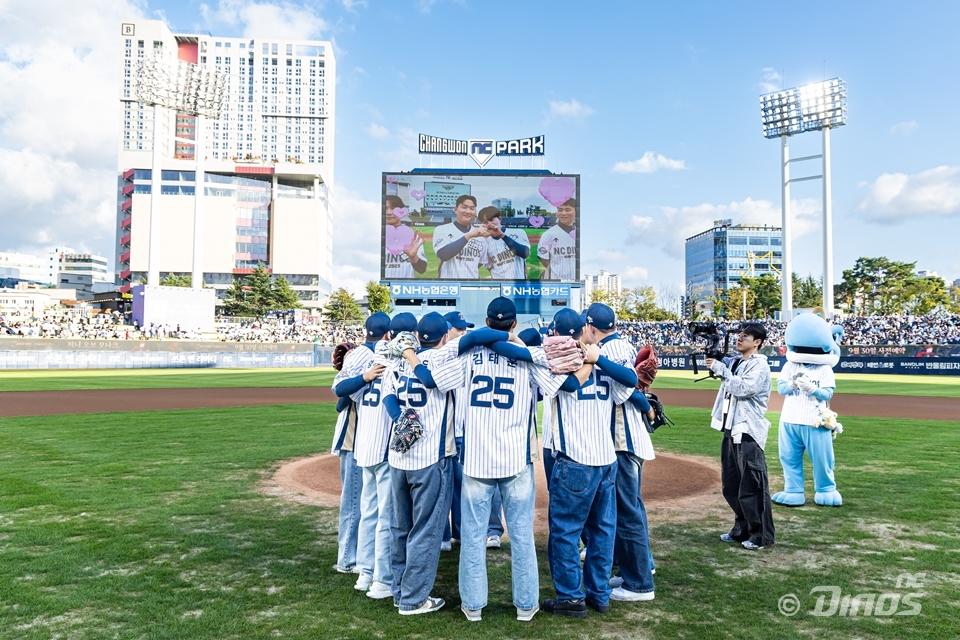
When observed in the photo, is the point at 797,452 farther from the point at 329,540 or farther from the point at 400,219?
the point at 400,219

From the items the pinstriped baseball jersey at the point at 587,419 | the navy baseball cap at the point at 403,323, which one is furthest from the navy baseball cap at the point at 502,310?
the navy baseball cap at the point at 403,323

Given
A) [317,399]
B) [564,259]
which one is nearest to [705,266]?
[564,259]

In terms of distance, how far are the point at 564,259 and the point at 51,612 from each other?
39274mm

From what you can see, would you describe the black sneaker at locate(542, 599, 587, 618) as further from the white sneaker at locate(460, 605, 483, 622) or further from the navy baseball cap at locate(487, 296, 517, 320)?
the navy baseball cap at locate(487, 296, 517, 320)

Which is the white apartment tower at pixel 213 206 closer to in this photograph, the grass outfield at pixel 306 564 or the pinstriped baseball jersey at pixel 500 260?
the pinstriped baseball jersey at pixel 500 260

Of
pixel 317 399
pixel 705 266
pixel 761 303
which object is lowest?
pixel 317 399

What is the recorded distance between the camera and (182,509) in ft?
22.0

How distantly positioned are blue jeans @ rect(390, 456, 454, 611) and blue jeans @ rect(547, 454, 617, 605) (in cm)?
78

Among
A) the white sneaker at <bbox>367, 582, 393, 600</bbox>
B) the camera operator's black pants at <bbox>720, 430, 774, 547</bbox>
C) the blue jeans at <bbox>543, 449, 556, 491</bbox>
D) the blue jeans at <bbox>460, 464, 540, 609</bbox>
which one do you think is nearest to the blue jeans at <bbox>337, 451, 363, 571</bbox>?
the white sneaker at <bbox>367, 582, 393, 600</bbox>

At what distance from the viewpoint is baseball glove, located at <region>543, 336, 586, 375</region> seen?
395cm

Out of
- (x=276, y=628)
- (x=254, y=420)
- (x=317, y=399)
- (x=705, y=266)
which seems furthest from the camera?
(x=705, y=266)

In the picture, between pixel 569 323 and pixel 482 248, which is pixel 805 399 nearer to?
pixel 569 323

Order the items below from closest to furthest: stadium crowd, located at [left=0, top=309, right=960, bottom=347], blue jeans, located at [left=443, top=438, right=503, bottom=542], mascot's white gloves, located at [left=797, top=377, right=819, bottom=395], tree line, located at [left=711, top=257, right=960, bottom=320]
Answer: blue jeans, located at [left=443, top=438, right=503, bottom=542]
mascot's white gloves, located at [left=797, top=377, right=819, bottom=395]
stadium crowd, located at [left=0, top=309, right=960, bottom=347]
tree line, located at [left=711, top=257, right=960, bottom=320]

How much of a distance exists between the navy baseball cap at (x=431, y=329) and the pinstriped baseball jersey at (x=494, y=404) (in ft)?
1.05
